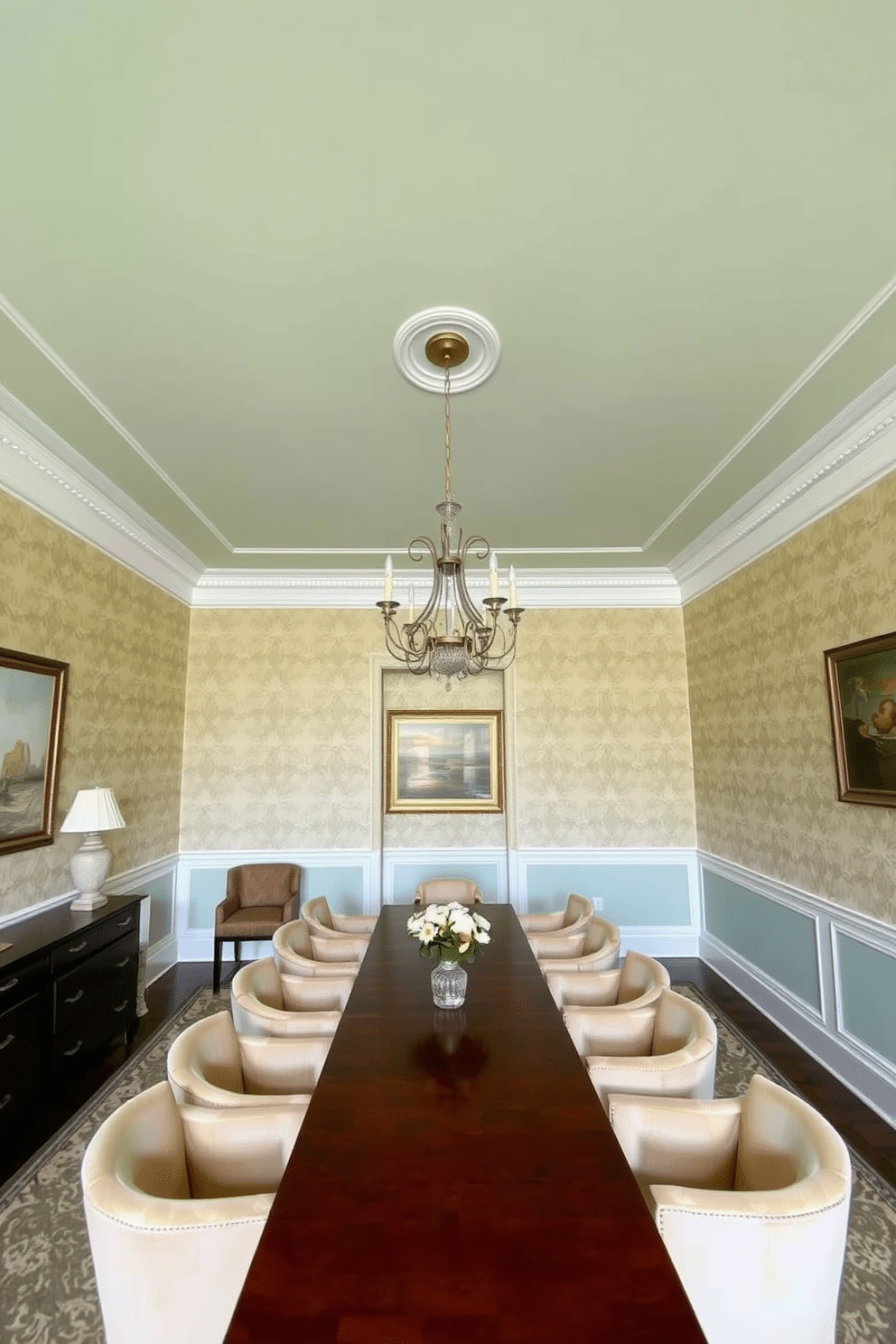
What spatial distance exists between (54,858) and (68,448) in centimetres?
226

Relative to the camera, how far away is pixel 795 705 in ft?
12.3


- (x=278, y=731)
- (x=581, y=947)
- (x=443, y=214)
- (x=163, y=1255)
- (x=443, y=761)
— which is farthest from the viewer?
(x=443, y=761)

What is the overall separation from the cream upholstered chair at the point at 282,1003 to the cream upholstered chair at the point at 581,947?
3.11 ft

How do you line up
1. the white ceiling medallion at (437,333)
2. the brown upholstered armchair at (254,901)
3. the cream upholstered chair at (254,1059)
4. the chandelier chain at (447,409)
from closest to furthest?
1. the cream upholstered chair at (254,1059)
2. the white ceiling medallion at (437,333)
3. the chandelier chain at (447,409)
4. the brown upholstered armchair at (254,901)

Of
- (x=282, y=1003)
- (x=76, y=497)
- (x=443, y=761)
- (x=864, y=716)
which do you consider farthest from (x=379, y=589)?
(x=864, y=716)

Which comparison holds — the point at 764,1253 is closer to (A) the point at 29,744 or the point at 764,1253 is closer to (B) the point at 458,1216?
(B) the point at 458,1216

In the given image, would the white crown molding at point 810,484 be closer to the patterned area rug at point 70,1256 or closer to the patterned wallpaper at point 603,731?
the patterned wallpaper at point 603,731

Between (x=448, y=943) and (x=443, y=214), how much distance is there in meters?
2.43

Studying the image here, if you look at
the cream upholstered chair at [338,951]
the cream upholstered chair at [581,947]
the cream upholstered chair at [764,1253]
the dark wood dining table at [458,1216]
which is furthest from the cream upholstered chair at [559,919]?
the cream upholstered chair at [764,1253]

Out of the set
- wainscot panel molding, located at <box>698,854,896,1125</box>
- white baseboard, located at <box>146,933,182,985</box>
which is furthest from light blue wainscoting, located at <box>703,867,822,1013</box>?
white baseboard, located at <box>146,933,182,985</box>

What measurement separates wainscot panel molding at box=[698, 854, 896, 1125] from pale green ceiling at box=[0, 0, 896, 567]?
2.60m

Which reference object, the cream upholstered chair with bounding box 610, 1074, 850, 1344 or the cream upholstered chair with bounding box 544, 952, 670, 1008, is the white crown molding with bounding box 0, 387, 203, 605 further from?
the cream upholstered chair with bounding box 610, 1074, 850, 1344

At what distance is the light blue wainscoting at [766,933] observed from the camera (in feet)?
11.8

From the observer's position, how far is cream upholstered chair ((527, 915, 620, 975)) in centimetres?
282
